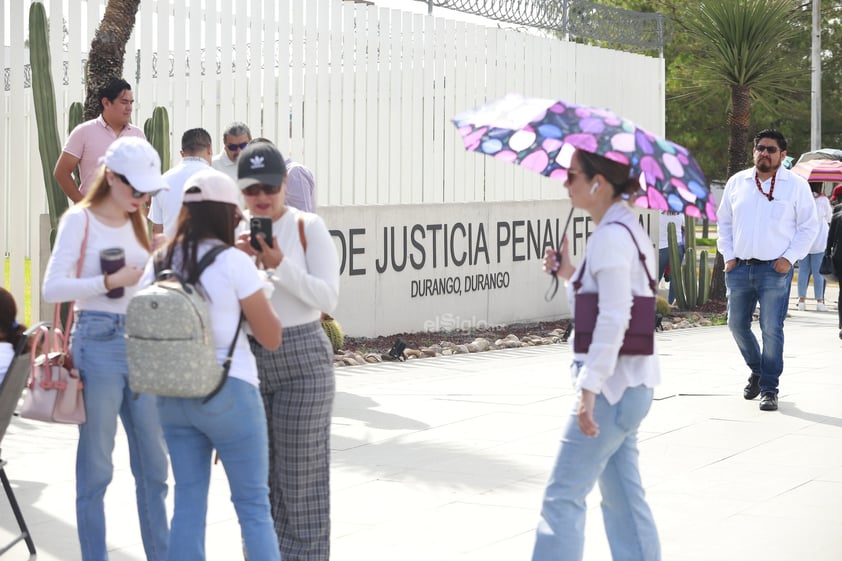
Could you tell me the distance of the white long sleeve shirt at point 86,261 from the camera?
4934 millimetres

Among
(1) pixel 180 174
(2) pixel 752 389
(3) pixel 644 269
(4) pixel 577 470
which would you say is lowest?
(2) pixel 752 389

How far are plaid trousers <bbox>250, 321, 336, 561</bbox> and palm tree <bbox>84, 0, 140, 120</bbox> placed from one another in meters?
6.16

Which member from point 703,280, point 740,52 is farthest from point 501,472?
point 740,52

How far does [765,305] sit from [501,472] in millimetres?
3126

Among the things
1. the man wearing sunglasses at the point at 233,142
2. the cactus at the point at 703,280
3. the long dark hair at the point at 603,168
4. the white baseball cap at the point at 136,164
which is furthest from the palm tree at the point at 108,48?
the cactus at the point at 703,280

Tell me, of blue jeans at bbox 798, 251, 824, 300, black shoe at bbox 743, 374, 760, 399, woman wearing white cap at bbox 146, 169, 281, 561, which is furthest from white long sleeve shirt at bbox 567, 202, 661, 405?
blue jeans at bbox 798, 251, 824, 300

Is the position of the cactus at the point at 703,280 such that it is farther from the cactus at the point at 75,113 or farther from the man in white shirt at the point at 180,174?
the man in white shirt at the point at 180,174

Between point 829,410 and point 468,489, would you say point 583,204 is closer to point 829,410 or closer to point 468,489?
point 468,489

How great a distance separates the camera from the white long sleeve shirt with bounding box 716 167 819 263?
31.4 feet

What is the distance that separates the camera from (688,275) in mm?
19484

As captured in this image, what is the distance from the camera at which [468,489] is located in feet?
23.0

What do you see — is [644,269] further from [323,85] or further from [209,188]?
[323,85]

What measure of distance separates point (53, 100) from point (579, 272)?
6.40 metres

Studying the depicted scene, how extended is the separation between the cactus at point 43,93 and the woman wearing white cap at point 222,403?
19.4 ft
